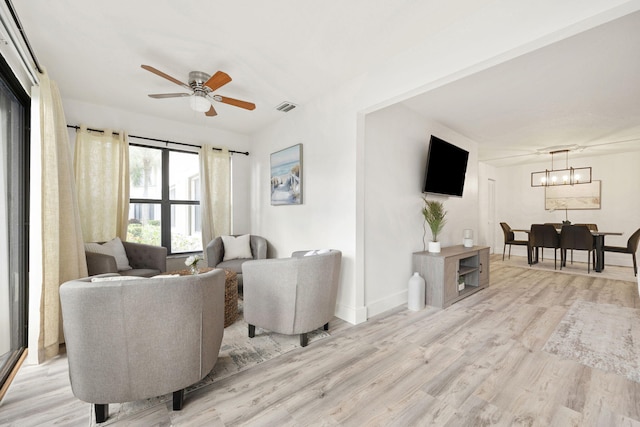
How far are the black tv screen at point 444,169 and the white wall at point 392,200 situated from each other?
6.0 inches

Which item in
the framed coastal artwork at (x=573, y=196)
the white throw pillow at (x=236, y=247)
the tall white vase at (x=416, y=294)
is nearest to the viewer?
the tall white vase at (x=416, y=294)

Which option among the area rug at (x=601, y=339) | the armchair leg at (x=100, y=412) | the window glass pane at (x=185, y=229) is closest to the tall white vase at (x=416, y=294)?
the area rug at (x=601, y=339)

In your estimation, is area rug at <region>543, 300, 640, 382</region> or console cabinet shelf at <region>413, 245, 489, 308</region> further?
console cabinet shelf at <region>413, 245, 489, 308</region>

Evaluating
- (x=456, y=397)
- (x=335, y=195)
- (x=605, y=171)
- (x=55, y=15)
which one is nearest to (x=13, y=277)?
(x=55, y=15)

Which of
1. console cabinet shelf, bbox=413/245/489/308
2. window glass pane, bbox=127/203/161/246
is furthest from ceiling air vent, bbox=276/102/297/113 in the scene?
Result: console cabinet shelf, bbox=413/245/489/308

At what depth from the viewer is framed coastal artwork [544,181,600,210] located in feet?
20.7

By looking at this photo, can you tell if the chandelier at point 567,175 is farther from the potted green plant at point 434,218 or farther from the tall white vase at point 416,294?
the tall white vase at point 416,294

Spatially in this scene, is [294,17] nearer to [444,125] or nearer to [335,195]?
[335,195]

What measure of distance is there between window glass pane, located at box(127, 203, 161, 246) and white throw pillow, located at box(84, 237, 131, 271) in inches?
19.7

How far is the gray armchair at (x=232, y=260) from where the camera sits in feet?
11.9

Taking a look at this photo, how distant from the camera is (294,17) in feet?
6.44

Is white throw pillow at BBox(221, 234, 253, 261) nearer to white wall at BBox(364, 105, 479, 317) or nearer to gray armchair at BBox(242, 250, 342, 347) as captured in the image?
gray armchair at BBox(242, 250, 342, 347)

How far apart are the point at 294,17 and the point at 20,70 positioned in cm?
209

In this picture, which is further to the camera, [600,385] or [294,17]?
[294,17]
